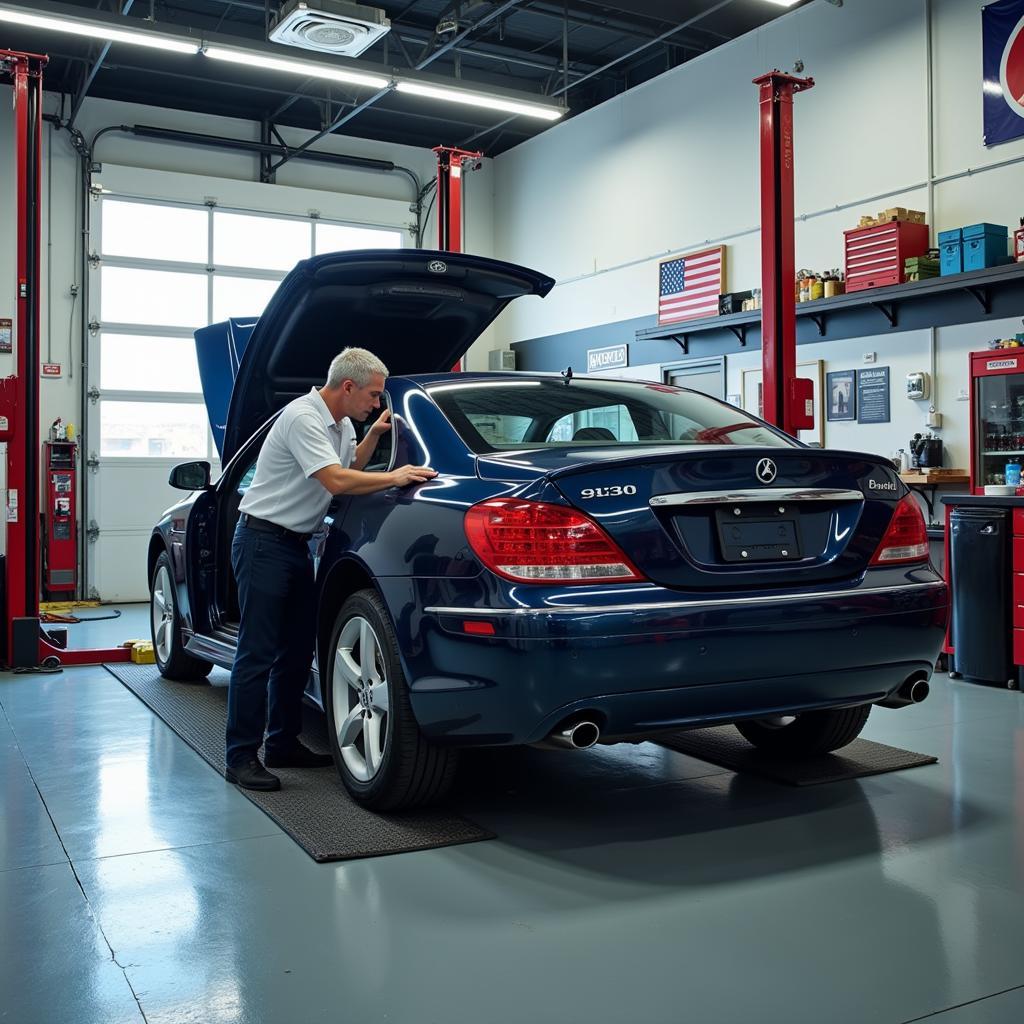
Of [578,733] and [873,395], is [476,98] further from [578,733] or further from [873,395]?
[578,733]

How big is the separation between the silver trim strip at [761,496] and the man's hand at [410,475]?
0.66 meters

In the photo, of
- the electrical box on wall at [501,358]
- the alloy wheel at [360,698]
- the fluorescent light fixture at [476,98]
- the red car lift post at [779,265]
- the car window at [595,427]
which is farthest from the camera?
the electrical box on wall at [501,358]

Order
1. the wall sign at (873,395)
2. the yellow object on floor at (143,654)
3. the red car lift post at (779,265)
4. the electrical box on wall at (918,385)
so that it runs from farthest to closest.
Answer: the wall sign at (873,395) → the electrical box on wall at (918,385) → the yellow object on floor at (143,654) → the red car lift post at (779,265)

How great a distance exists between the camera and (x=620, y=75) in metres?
12.3

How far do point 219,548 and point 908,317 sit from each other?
232 inches

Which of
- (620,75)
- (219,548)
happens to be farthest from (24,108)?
(620,75)

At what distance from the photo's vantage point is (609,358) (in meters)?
12.2

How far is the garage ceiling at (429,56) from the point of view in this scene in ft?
33.4

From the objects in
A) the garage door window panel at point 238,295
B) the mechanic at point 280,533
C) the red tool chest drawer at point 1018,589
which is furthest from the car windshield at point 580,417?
the garage door window panel at point 238,295

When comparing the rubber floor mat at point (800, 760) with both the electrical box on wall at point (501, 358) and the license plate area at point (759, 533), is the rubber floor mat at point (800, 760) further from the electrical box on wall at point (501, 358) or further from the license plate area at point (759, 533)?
the electrical box on wall at point (501, 358)

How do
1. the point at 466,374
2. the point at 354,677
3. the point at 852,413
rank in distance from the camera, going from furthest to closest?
the point at 852,413
the point at 466,374
the point at 354,677

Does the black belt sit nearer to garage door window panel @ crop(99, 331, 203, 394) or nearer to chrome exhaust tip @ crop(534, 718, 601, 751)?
chrome exhaust tip @ crop(534, 718, 601, 751)

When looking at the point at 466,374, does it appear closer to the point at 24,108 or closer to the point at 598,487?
the point at 598,487

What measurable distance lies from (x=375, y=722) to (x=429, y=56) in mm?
8514
